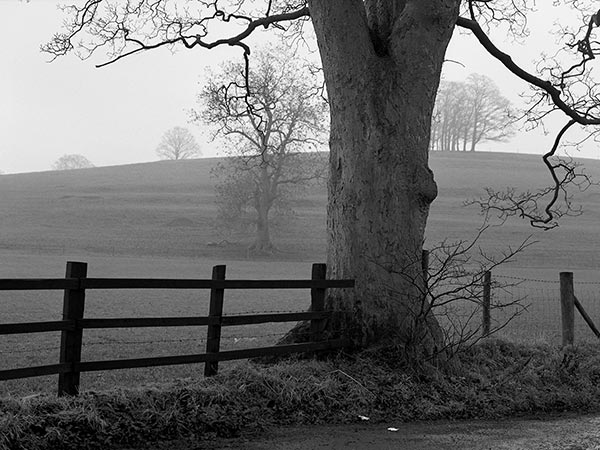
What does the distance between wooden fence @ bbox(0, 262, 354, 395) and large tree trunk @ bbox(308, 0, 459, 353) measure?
1.38 ft

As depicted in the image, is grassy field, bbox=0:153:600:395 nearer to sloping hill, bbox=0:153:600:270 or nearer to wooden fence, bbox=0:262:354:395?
sloping hill, bbox=0:153:600:270

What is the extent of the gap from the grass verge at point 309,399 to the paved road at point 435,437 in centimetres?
33

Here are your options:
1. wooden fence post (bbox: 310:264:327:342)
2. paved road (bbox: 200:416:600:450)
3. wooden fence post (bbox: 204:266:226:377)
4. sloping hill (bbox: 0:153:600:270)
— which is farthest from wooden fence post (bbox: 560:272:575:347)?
sloping hill (bbox: 0:153:600:270)

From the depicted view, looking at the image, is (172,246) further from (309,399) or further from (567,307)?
(309,399)

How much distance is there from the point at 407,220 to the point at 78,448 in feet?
16.7

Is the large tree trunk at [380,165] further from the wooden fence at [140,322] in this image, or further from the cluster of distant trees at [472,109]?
the cluster of distant trees at [472,109]

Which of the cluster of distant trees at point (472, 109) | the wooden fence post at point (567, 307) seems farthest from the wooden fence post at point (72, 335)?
the cluster of distant trees at point (472, 109)

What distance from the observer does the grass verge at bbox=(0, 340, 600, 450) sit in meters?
6.52

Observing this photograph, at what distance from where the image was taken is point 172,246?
5625 cm

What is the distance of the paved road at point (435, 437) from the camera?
6.87 metres

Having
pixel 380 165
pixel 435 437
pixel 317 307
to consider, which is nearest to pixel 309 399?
pixel 435 437

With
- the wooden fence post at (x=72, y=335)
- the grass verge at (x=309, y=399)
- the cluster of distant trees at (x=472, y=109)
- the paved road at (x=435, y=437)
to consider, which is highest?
the cluster of distant trees at (x=472, y=109)

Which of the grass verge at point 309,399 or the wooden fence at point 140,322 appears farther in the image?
the wooden fence at point 140,322

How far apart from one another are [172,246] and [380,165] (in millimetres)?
47770
